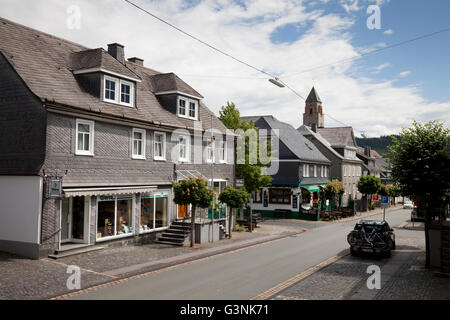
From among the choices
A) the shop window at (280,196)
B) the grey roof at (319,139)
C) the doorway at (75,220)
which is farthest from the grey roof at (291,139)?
the doorway at (75,220)

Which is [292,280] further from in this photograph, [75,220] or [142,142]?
[142,142]

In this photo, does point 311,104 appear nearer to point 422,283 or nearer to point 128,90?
point 128,90

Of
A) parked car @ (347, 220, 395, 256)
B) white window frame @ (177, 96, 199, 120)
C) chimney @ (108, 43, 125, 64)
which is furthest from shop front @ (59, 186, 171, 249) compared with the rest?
parked car @ (347, 220, 395, 256)

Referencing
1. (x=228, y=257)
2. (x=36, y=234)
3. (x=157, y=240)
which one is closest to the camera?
(x=36, y=234)

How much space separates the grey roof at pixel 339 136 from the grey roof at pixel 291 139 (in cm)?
1027

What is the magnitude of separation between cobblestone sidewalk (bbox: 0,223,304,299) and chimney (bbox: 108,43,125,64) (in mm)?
12005

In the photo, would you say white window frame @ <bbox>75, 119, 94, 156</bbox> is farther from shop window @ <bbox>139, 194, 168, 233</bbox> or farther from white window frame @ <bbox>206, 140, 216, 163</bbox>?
white window frame @ <bbox>206, 140, 216, 163</bbox>

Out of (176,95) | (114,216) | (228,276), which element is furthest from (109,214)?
(176,95)

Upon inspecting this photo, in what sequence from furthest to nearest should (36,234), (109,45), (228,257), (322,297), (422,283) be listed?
(109,45) < (228,257) < (36,234) < (422,283) < (322,297)

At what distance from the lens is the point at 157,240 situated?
21.5 meters

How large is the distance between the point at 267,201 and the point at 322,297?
30.3 meters

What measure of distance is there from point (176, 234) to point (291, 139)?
27.3 metres

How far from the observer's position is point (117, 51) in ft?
78.9

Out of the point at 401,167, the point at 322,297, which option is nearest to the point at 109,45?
the point at 401,167
